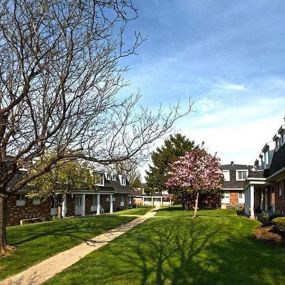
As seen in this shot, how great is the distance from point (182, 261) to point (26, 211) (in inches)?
1036

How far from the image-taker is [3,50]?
996 cm

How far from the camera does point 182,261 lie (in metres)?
12.8

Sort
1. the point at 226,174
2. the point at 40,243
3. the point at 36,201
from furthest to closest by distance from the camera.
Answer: the point at 226,174, the point at 36,201, the point at 40,243

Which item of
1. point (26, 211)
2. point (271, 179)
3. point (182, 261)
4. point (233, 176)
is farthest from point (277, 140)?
point (233, 176)

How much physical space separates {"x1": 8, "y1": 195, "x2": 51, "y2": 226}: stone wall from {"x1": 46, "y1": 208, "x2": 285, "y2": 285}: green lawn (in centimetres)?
1833

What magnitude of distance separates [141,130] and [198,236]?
26.6 ft

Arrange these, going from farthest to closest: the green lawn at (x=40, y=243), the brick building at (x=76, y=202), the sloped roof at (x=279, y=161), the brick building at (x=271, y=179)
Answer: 1. the brick building at (x=76, y=202)
2. the brick building at (x=271, y=179)
3. the sloped roof at (x=279, y=161)
4. the green lawn at (x=40, y=243)

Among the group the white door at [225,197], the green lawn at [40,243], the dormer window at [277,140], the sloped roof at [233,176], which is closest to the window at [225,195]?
the white door at [225,197]

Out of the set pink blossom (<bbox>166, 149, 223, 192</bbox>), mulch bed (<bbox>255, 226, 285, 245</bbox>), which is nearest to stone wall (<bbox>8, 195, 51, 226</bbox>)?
pink blossom (<bbox>166, 149, 223, 192</bbox>)

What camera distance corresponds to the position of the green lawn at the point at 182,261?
1082 cm

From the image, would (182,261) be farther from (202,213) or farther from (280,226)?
(202,213)

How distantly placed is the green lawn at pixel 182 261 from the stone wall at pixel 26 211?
18335 millimetres

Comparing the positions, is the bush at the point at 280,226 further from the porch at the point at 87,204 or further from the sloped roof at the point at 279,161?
the porch at the point at 87,204

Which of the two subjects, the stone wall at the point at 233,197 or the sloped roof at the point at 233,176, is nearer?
the sloped roof at the point at 233,176
